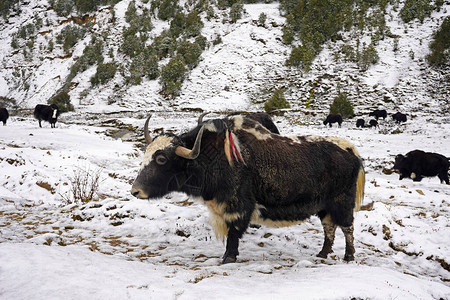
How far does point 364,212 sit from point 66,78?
53687 mm

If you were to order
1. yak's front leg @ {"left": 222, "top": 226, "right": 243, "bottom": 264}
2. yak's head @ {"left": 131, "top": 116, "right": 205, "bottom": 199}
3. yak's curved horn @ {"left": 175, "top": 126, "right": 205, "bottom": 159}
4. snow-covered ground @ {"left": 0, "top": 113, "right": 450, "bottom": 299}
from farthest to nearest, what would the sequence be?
yak's front leg @ {"left": 222, "top": 226, "right": 243, "bottom": 264} → yak's head @ {"left": 131, "top": 116, "right": 205, "bottom": 199} → yak's curved horn @ {"left": 175, "top": 126, "right": 205, "bottom": 159} → snow-covered ground @ {"left": 0, "top": 113, "right": 450, "bottom": 299}

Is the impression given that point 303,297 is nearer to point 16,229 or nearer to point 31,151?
point 16,229

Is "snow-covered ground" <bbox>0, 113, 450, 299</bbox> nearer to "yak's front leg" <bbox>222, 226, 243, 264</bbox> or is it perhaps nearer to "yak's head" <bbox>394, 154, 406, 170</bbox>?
"yak's front leg" <bbox>222, 226, 243, 264</bbox>

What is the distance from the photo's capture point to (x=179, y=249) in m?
4.21

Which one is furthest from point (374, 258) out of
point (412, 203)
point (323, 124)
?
point (323, 124)

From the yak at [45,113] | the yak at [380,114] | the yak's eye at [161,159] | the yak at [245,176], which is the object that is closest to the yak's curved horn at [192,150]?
the yak at [245,176]

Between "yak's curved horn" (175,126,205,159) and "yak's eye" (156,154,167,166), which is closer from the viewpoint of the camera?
"yak's curved horn" (175,126,205,159)

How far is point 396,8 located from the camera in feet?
152

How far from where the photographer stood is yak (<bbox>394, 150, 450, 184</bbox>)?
1077cm

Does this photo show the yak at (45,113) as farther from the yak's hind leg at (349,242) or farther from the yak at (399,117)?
the yak at (399,117)

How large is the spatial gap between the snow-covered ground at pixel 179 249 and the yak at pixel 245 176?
69 cm

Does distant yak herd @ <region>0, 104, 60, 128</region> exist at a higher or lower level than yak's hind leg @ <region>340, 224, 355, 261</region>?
higher

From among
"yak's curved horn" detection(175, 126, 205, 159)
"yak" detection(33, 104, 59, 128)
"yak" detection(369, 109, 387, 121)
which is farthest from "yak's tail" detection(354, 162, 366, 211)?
"yak" detection(369, 109, 387, 121)

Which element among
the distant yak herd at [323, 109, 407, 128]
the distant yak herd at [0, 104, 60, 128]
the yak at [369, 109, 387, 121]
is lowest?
the distant yak herd at [0, 104, 60, 128]
